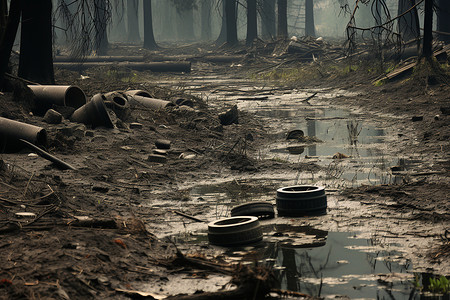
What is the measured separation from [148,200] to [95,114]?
4050 mm

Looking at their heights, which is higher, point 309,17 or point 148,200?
point 309,17

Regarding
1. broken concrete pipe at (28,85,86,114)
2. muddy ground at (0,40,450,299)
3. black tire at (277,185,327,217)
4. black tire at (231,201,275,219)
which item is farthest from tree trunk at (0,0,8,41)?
black tire at (277,185,327,217)

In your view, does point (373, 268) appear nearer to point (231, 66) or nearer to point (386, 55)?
point (386, 55)

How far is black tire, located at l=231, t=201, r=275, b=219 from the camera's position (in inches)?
251

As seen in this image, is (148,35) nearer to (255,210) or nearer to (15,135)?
(15,135)

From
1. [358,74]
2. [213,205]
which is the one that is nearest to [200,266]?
[213,205]

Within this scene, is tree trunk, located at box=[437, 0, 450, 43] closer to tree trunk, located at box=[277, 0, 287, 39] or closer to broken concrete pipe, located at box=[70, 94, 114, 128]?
broken concrete pipe, located at box=[70, 94, 114, 128]

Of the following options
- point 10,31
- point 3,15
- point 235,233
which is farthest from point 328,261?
point 10,31

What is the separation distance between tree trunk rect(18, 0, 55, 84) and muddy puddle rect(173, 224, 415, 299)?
27.6ft

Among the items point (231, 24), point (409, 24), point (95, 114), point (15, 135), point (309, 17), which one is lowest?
point (15, 135)

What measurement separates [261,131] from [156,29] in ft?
307

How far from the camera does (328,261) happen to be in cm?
514

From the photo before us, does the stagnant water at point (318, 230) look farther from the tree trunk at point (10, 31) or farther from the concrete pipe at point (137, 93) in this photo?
the tree trunk at point (10, 31)

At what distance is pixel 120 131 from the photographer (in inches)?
446
